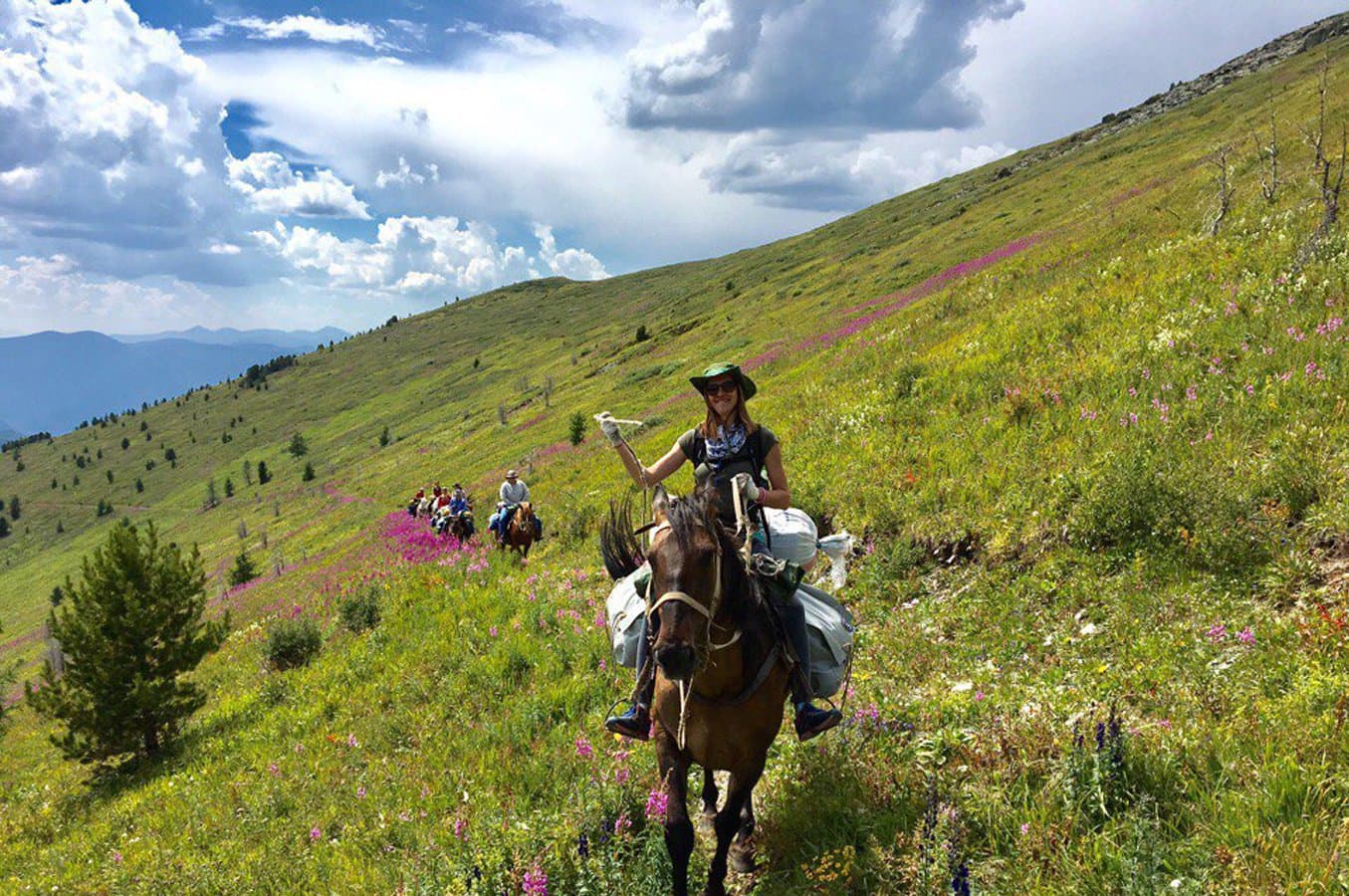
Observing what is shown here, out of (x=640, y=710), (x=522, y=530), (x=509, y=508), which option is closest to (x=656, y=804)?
(x=640, y=710)

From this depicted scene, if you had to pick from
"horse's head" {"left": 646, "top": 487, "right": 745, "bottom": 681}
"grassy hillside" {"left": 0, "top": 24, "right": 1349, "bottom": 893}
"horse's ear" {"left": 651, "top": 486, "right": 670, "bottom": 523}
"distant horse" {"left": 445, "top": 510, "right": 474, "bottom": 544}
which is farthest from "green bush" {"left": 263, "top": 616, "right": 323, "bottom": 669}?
"horse's head" {"left": 646, "top": 487, "right": 745, "bottom": 681}

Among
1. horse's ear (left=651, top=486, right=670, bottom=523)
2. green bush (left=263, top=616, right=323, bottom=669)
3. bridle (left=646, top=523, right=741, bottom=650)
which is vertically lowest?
green bush (left=263, top=616, right=323, bottom=669)

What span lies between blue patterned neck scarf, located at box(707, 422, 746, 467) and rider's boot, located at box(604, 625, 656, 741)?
1.61 m

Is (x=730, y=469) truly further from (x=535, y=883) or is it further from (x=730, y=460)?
(x=535, y=883)

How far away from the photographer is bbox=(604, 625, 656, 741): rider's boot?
4.95 meters

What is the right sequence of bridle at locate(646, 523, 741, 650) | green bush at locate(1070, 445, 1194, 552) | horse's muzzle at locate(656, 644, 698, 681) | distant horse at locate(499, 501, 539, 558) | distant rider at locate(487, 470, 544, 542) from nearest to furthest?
1. horse's muzzle at locate(656, 644, 698, 681)
2. bridle at locate(646, 523, 741, 650)
3. green bush at locate(1070, 445, 1194, 552)
4. distant horse at locate(499, 501, 539, 558)
5. distant rider at locate(487, 470, 544, 542)

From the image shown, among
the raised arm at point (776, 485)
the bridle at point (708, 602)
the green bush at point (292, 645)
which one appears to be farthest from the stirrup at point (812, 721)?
the green bush at point (292, 645)

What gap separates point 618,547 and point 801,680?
1.77 m

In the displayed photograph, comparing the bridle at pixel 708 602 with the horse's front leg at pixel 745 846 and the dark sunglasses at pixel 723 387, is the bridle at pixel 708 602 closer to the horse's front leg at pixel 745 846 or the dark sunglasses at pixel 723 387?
the dark sunglasses at pixel 723 387

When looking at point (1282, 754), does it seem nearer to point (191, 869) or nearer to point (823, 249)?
point (191, 869)

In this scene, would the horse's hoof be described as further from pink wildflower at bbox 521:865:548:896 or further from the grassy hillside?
pink wildflower at bbox 521:865:548:896

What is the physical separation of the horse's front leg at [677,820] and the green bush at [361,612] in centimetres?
1131

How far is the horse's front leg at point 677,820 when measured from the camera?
4324mm

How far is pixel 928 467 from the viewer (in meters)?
10.0
